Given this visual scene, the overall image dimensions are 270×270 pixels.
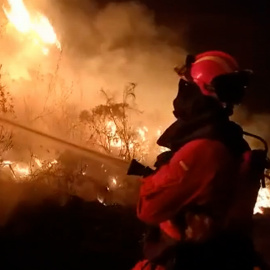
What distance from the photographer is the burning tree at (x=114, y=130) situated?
7.93 meters

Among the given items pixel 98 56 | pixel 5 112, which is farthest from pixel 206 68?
pixel 98 56

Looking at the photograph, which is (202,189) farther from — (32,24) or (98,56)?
(98,56)

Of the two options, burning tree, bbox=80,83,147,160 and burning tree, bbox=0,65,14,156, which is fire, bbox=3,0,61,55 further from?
burning tree, bbox=80,83,147,160

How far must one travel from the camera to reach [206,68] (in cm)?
242

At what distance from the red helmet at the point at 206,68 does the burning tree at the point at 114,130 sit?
5392 millimetres

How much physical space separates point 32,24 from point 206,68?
573cm

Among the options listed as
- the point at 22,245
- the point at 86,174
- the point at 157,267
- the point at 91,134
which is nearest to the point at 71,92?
the point at 91,134

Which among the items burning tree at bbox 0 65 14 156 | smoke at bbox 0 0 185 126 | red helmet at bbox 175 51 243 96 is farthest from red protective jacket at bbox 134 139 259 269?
smoke at bbox 0 0 185 126

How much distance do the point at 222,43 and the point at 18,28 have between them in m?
5.30

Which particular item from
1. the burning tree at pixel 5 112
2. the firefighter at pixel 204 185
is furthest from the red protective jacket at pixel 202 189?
the burning tree at pixel 5 112

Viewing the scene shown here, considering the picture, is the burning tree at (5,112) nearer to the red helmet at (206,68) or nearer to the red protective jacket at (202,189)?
the red helmet at (206,68)

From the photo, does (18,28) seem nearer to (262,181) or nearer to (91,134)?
(91,134)

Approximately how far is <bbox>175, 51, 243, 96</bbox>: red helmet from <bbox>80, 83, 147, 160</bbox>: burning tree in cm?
539

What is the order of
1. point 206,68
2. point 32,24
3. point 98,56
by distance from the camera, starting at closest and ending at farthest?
point 206,68
point 32,24
point 98,56
